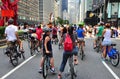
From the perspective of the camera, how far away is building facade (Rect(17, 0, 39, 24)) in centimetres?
13268

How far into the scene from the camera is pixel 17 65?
13.6 meters

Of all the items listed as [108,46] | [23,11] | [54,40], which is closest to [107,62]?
[108,46]

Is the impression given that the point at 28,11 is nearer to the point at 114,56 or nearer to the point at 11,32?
the point at 11,32

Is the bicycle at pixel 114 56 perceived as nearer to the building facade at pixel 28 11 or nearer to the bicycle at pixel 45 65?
the bicycle at pixel 45 65

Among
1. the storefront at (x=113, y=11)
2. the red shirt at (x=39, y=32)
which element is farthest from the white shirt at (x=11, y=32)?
the storefront at (x=113, y=11)

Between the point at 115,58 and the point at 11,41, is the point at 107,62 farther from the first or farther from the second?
the point at 11,41

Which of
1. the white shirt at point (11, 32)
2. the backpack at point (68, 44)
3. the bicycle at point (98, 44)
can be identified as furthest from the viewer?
the bicycle at point (98, 44)

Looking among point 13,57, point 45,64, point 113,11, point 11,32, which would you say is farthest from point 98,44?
point 113,11

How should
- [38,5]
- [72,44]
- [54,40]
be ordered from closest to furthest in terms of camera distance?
[72,44]
[54,40]
[38,5]

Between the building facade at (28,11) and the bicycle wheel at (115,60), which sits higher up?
the building facade at (28,11)

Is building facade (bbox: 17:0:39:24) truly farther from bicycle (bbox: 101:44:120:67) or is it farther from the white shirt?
bicycle (bbox: 101:44:120:67)

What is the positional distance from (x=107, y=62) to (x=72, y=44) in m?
5.77

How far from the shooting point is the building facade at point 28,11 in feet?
435

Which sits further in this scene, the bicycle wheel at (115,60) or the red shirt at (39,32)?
the red shirt at (39,32)
